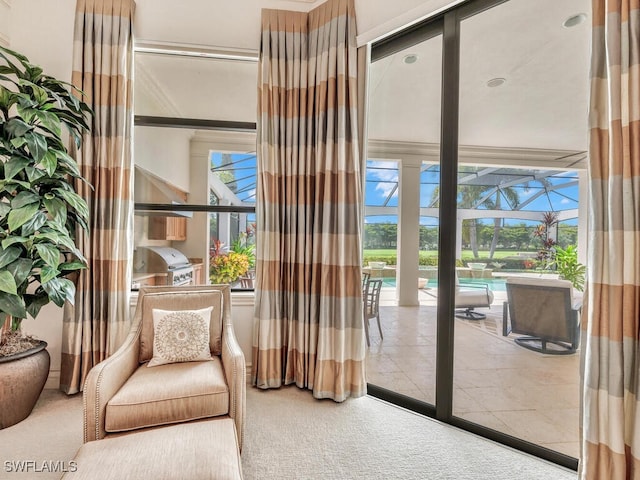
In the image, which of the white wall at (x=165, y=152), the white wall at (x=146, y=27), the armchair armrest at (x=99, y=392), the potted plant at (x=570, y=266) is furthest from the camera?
the white wall at (x=165, y=152)

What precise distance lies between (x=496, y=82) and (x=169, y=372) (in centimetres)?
273

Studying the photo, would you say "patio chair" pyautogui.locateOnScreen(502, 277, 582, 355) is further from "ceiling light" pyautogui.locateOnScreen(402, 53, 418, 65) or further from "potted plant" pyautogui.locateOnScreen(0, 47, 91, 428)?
"potted plant" pyautogui.locateOnScreen(0, 47, 91, 428)

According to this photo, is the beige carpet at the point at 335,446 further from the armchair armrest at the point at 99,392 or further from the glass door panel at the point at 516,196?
the armchair armrest at the point at 99,392

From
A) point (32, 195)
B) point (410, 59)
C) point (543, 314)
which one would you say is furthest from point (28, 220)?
point (543, 314)

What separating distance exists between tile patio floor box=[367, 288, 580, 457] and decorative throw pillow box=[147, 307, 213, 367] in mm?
1315

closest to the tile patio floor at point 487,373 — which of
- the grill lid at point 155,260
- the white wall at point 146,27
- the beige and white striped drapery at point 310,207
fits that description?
the beige and white striped drapery at point 310,207

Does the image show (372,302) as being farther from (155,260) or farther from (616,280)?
(155,260)

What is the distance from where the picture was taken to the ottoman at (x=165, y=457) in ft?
3.51

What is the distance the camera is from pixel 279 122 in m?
2.53

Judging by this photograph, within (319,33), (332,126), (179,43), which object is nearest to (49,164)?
(179,43)

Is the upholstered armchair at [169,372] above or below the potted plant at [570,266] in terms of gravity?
below

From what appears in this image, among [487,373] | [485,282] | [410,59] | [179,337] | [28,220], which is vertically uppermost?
[410,59]

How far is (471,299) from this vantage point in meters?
2.13

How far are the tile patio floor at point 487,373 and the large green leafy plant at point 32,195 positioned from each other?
2.31 meters
